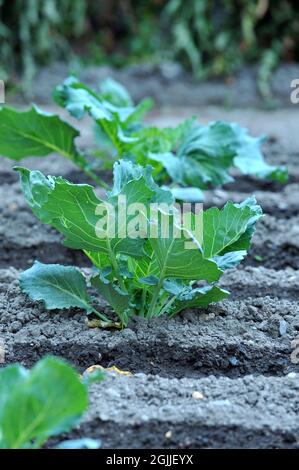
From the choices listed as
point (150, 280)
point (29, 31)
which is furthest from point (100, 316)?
point (29, 31)

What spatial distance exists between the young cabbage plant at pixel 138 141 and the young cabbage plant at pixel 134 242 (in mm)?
632

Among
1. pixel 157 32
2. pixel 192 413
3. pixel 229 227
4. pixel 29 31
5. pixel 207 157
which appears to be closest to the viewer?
pixel 192 413

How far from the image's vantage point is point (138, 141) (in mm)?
2969

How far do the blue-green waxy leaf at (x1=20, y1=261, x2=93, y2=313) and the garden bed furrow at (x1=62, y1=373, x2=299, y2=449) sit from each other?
39 centimetres

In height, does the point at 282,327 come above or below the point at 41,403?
above

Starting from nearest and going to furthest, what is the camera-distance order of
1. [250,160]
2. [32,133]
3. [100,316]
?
[100,316] → [32,133] → [250,160]

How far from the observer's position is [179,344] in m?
2.22

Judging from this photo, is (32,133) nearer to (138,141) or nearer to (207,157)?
(138,141)

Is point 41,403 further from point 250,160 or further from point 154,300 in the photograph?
point 250,160

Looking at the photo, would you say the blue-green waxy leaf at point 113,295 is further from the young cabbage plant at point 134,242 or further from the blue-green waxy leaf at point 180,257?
the blue-green waxy leaf at point 180,257

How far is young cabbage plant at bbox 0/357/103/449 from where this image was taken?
57.1 inches

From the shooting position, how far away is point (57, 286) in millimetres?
2340

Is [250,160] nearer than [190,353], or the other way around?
[190,353]

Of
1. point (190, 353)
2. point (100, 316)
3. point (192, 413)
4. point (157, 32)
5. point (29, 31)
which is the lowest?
point (192, 413)
